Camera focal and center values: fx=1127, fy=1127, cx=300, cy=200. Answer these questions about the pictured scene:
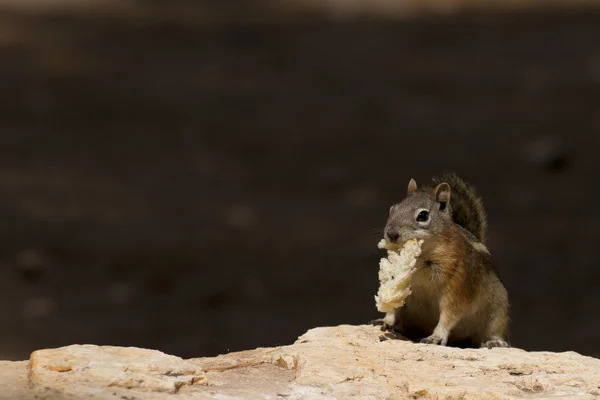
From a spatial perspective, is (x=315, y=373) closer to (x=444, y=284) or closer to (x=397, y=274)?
(x=397, y=274)

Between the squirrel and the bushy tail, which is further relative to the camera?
the bushy tail

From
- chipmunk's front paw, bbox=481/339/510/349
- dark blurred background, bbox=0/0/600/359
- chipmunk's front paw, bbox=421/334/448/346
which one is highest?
dark blurred background, bbox=0/0/600/359

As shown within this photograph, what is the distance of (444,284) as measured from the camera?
20.6 ft

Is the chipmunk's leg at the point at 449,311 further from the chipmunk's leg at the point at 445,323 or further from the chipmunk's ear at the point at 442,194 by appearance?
the chipmunk's ear at the point at 442,194

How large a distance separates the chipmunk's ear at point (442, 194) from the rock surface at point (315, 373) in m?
0.96

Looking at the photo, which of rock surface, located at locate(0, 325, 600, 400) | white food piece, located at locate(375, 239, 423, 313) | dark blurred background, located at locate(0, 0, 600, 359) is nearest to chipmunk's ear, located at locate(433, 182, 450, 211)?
white food piece, located at locate(375, 239, 423, 313)

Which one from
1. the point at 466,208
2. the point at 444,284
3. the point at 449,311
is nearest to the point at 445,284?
the point at 444,284

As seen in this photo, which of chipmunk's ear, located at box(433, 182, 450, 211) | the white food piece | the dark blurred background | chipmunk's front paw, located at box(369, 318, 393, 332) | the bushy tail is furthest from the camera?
the dark blurred background

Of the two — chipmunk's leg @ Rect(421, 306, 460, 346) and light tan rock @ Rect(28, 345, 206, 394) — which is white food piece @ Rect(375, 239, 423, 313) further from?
light tan rock @ Rect(28, 345, 206, 394)

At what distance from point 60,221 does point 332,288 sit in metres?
3.18

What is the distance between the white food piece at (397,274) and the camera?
611cm

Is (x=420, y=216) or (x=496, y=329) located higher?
(x=420, y=216)

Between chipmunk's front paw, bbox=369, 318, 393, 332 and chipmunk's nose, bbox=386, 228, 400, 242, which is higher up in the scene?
chipmunk's nose, bbox=386, 228, 400, 242

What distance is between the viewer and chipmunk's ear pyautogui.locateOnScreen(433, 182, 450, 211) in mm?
6469
